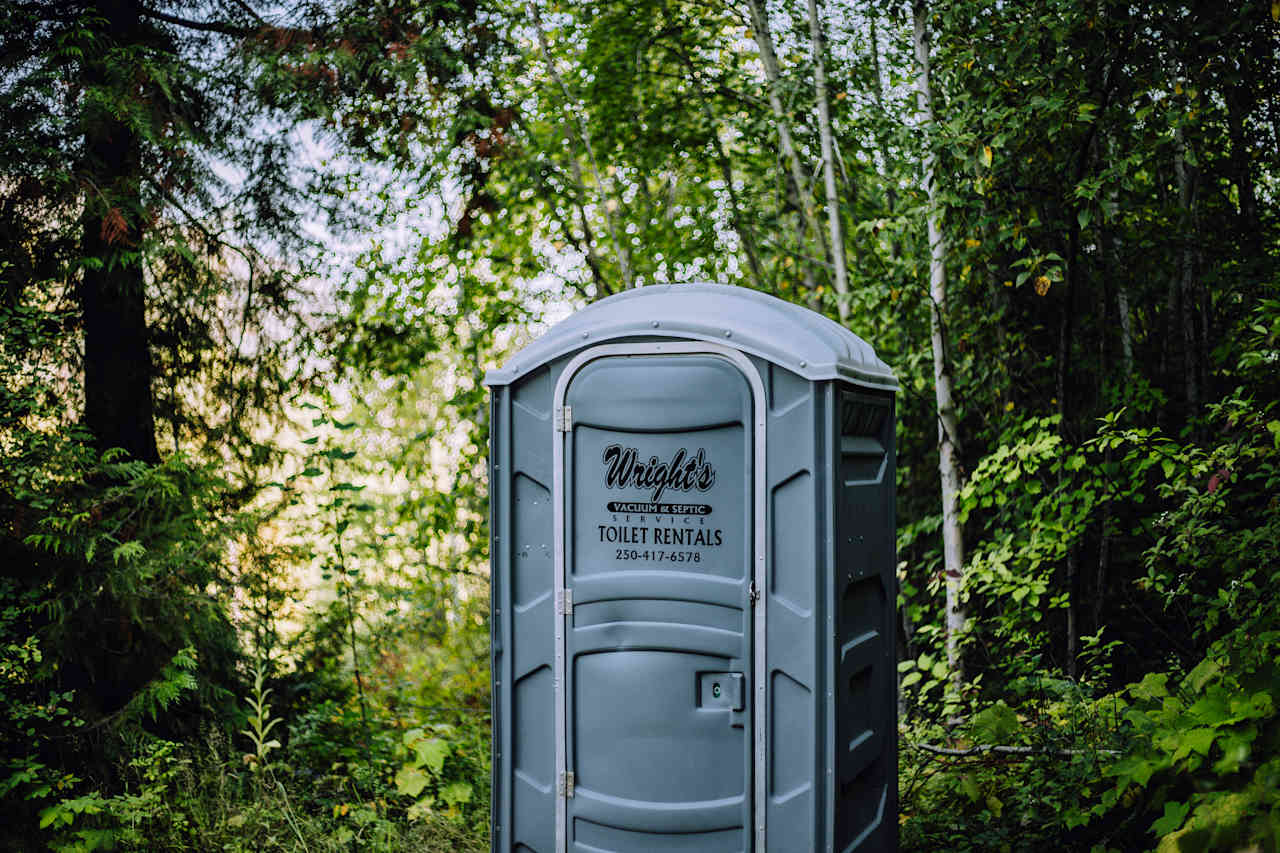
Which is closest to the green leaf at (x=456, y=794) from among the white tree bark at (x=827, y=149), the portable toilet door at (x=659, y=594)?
the portable toilet door at (x=659, y=594)

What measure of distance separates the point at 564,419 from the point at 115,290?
11.4ft

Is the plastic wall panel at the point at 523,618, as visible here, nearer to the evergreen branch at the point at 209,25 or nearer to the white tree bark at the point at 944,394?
the white tree bark at the point at 944,394

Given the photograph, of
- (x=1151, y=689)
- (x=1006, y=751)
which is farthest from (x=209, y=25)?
(x=1151, y=689)

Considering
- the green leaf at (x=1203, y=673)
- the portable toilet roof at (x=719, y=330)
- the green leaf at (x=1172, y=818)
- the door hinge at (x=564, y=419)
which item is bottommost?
the green leaf at (x=1172, y=818)

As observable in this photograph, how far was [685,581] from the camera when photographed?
2771 millimetres

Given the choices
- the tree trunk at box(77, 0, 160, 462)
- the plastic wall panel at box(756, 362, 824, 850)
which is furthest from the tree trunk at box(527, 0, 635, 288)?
the plastic wall panel at box(756, 362, 824, 850)

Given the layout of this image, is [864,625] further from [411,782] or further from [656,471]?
[411,782]

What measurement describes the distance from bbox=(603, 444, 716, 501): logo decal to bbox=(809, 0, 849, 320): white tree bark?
10.0 ft

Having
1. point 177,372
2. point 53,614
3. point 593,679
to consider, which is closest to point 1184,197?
point 593,679

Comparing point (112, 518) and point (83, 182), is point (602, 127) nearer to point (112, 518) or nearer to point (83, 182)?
point (83, 182)

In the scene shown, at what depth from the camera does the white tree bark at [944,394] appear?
15.9 ft

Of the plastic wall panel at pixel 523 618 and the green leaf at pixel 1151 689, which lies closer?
the plastic wall panel at pixel 523 618

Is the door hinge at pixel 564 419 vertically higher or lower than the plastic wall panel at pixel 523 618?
higher

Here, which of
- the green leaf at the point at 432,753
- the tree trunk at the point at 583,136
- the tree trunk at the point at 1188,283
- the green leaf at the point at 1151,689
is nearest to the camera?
the green leaf at the point at 1151,689
